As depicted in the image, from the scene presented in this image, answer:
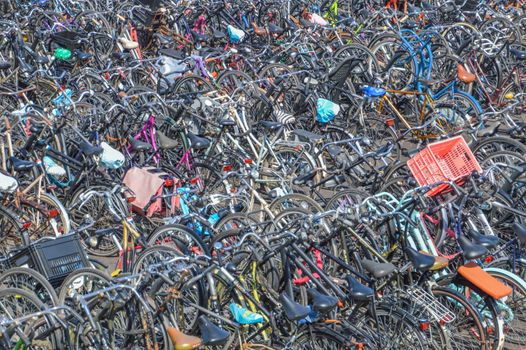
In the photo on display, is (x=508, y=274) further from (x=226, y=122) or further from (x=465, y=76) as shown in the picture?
(x=465, y=76)

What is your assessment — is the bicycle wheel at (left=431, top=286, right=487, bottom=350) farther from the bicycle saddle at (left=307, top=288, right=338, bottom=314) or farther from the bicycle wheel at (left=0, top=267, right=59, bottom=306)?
the bicycle wheel at (left=0, top=267, right=59, bottom=306)

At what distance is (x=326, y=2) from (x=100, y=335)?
11.3m

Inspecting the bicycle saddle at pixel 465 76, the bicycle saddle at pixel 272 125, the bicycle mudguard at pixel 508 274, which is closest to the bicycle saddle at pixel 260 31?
the bicycle saddle at pixel 465 76

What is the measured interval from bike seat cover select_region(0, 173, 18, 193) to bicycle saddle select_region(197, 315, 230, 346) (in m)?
3.03

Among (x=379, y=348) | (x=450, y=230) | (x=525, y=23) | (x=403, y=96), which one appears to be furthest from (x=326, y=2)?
(x=379, y=348)

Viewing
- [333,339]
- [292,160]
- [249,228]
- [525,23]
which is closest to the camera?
[333,339]

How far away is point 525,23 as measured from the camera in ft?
48.6

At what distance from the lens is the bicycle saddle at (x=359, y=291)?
21.9 ft

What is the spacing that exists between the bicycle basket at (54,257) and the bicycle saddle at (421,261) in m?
2.86

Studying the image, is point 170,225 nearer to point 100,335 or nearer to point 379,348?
point 100,335

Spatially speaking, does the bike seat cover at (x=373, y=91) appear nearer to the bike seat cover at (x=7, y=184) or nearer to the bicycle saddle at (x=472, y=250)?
the bicycle saddle at (x=472, y=250)

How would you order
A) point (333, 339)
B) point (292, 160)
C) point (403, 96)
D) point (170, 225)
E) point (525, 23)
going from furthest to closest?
point (525, 23)
point (403, 96)
point (292, 160)
point (170, 225)
point (333, 339)

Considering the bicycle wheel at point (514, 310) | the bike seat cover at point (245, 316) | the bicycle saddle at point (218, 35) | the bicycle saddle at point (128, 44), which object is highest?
the bicycle saddle at point (128, 44)

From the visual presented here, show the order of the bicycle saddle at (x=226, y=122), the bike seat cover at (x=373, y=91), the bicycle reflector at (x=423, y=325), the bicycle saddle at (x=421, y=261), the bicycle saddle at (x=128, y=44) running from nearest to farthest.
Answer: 1. the bicycle reflector at (x=423, y=325)
2. the bicycle saddle at (x=421, y=261)
3. the bicycle saddle at (x=226, y=122)
4. the bike seat cover at (x=373, y=91)
5. the bicycle saddle at (x=128, y=44)
